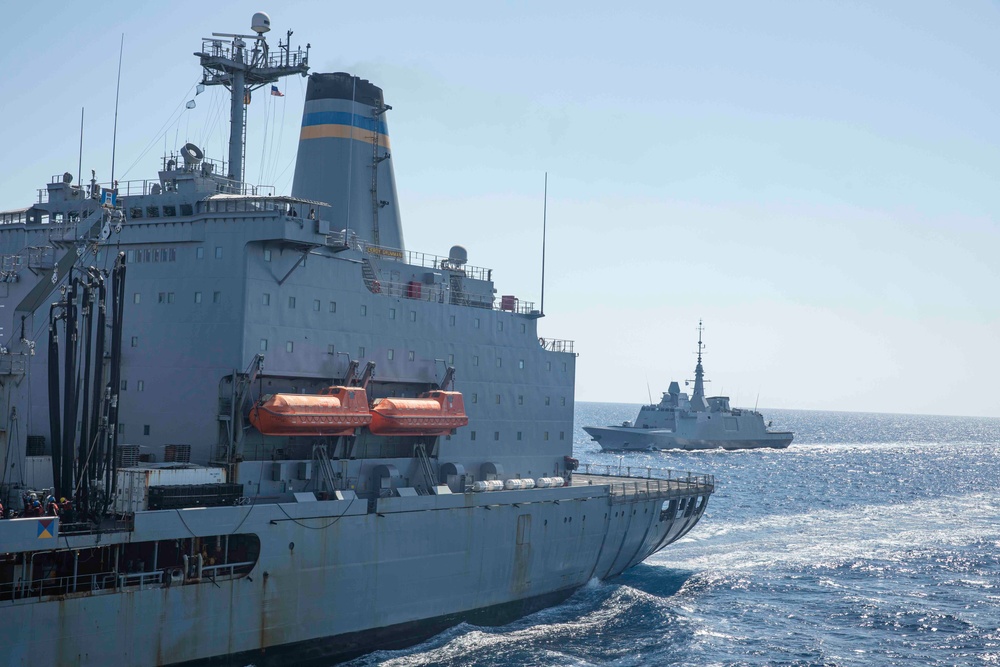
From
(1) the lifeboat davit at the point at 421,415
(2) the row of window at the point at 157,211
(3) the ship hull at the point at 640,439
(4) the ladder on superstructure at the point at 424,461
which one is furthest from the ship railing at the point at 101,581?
(3) the ship hull at the point at 640,439

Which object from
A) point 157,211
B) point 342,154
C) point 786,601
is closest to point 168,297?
A: point 157,211

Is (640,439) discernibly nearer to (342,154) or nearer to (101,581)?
(342,154)

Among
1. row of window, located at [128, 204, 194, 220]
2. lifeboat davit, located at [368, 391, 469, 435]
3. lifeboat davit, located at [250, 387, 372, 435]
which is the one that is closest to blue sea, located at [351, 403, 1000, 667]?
lifeboat davit, located at [368, 391, 469, 435]

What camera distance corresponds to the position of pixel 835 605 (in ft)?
116

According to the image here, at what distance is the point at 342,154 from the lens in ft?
108

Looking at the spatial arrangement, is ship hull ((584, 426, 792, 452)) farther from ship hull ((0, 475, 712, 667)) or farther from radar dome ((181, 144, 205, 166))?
radar dome ((181, 144, 205, 166))

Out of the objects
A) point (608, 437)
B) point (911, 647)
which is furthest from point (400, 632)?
point (608, 437)

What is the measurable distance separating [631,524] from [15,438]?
21966 millimetres

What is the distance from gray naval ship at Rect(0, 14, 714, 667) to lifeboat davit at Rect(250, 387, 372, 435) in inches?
3.0

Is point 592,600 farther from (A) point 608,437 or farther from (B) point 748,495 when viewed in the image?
(A) point 608,437

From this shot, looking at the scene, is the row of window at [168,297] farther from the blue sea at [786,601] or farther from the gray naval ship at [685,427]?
the gray naval ship at [685,427]

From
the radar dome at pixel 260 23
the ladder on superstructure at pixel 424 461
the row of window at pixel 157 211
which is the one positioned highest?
the radar dome at pixel 260 23

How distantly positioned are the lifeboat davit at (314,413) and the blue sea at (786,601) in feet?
20.4

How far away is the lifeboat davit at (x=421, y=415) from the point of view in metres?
28.1
